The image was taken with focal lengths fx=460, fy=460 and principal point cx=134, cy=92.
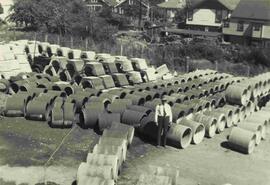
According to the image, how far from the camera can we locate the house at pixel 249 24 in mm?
52312

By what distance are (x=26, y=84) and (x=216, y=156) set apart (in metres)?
8.06

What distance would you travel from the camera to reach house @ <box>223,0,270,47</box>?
5231 centimetres

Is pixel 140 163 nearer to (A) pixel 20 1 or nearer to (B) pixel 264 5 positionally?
(A) pixel 20 1

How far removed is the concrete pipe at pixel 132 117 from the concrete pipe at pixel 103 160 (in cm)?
351

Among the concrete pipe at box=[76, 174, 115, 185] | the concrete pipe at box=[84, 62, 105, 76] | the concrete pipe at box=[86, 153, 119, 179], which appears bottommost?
the concrete pipe at box=[76, 174, 115, 185]

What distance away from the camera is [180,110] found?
15.2m

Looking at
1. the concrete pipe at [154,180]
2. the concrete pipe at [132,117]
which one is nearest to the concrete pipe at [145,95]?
the concrete pipe at [132,117]

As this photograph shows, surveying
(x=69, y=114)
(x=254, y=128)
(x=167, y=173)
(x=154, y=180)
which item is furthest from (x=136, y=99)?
(x=154, y=180)

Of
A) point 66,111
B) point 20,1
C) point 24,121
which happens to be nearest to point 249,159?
point 66,111

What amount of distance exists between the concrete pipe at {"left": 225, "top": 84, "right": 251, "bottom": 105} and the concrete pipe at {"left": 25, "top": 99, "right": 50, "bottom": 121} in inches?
264

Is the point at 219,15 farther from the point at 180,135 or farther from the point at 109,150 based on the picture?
the point at 109,150

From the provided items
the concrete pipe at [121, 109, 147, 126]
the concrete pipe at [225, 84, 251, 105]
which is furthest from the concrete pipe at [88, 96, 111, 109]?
the concrete pipe at [225, 84, 251, 105]

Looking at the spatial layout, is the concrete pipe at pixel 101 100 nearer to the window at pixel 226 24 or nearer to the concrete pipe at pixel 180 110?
the concrete pipe at pixel 180 110

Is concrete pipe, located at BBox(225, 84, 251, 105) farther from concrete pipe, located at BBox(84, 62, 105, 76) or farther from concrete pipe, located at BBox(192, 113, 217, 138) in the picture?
concrete pipe, located at BBox(84, 62, 105, 76)
